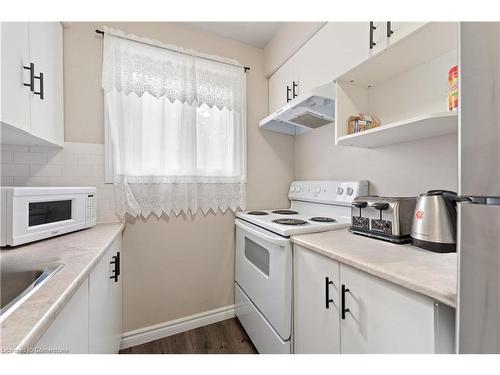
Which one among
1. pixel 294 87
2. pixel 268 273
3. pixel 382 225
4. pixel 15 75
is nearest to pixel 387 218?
pixel 382 225

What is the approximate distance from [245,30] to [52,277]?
6.70 feet

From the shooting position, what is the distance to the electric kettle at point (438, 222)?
0.82 m

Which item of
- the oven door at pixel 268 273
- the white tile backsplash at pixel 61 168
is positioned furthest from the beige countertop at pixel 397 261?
the white tile backsplash at pixel 61 168

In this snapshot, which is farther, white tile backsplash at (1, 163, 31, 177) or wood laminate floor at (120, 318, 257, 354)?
wood laminate floor at (120, 318, 257, 354)

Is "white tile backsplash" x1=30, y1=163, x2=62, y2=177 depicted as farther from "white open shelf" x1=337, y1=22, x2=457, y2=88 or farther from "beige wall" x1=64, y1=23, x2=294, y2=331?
"white open shelf" x1=337, y1=22, x2=457, y2=88

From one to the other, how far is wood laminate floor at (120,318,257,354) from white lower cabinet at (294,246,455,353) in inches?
23.8

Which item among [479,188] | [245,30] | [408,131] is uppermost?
[245,30]

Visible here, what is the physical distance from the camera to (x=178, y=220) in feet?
5.72

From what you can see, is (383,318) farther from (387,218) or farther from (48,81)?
(48,81)

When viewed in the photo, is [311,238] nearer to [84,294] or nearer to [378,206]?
[378,206]

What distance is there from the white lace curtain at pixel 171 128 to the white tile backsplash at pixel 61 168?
92mm

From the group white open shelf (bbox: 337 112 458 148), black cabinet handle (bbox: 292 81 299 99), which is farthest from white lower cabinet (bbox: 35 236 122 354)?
black cabinet handle (bbox: 292 81 299 99)

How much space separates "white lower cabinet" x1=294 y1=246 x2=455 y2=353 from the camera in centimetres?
59
